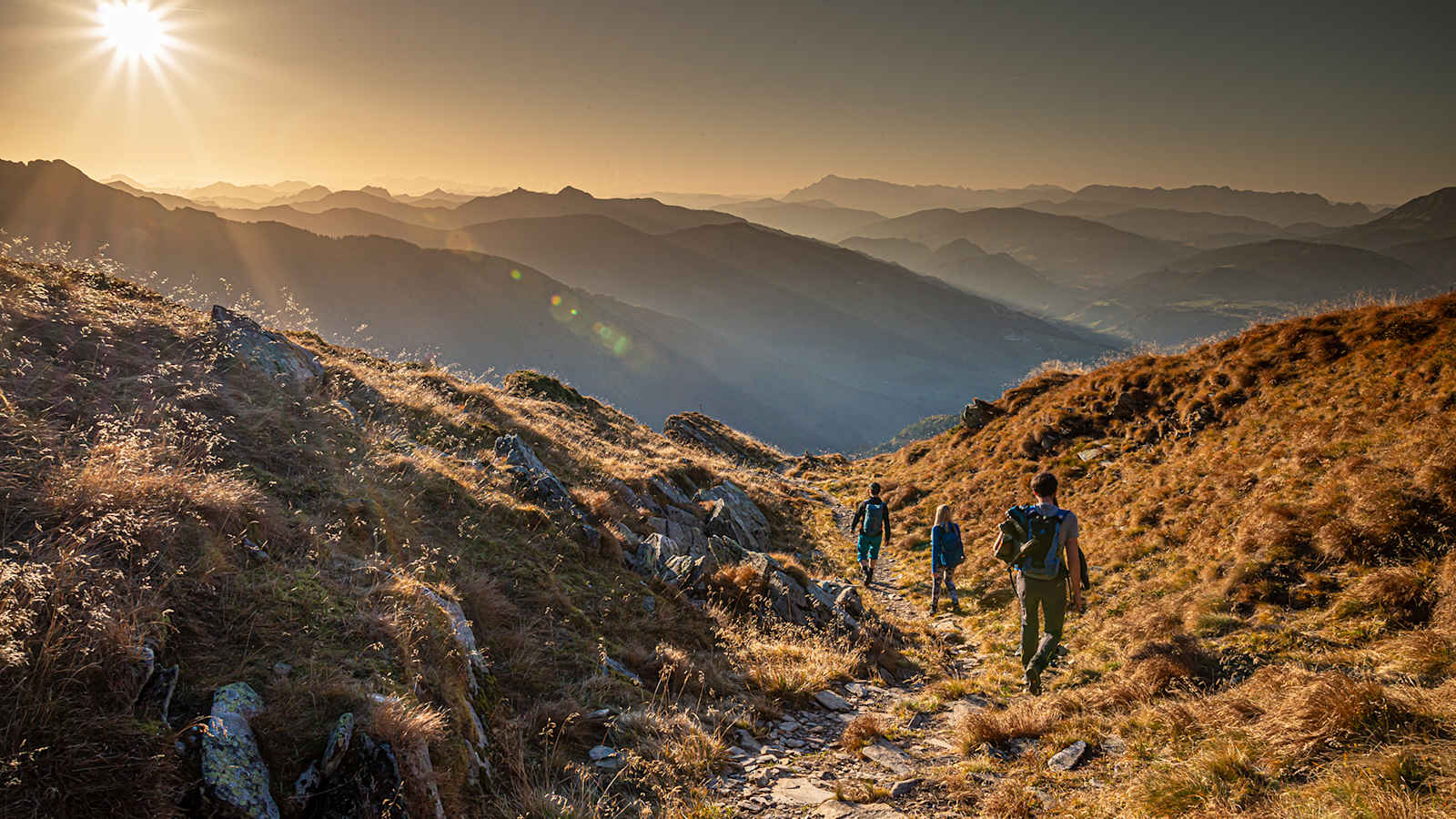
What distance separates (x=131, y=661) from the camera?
3.41 m

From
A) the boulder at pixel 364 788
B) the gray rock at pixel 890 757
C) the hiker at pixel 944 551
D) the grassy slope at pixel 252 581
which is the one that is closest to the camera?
the grassy slope at pixel 252 581

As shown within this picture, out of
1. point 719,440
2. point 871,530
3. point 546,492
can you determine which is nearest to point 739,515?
point 871,530

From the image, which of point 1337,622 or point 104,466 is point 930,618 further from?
point 104,466

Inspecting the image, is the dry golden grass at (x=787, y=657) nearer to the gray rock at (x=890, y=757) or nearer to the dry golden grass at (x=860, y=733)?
the dry golden grass at (x=860, y=733)

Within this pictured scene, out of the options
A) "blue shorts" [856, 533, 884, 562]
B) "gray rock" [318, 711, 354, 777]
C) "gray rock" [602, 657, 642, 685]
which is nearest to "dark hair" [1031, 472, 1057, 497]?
"gray rock" [602, 657, 642, 685]

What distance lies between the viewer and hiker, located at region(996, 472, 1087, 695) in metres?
7.38

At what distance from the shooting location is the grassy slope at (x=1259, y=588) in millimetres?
4062

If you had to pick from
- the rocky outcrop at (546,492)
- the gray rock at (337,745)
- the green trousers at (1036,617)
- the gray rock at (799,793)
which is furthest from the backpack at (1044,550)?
the gray rock at (337,745)

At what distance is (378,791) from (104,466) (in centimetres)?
376

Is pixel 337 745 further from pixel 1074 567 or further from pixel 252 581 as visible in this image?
pixel 1074 567

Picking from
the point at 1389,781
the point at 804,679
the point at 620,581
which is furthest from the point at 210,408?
the point at 1389,781

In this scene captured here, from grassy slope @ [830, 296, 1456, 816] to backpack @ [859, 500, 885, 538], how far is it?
5.85ft

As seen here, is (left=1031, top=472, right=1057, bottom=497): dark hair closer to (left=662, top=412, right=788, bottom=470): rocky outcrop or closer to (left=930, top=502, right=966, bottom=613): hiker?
(left=930, top=502, right=966, bottom=613): hiker

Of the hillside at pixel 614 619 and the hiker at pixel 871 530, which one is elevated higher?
the hillside at pixel 614 619
